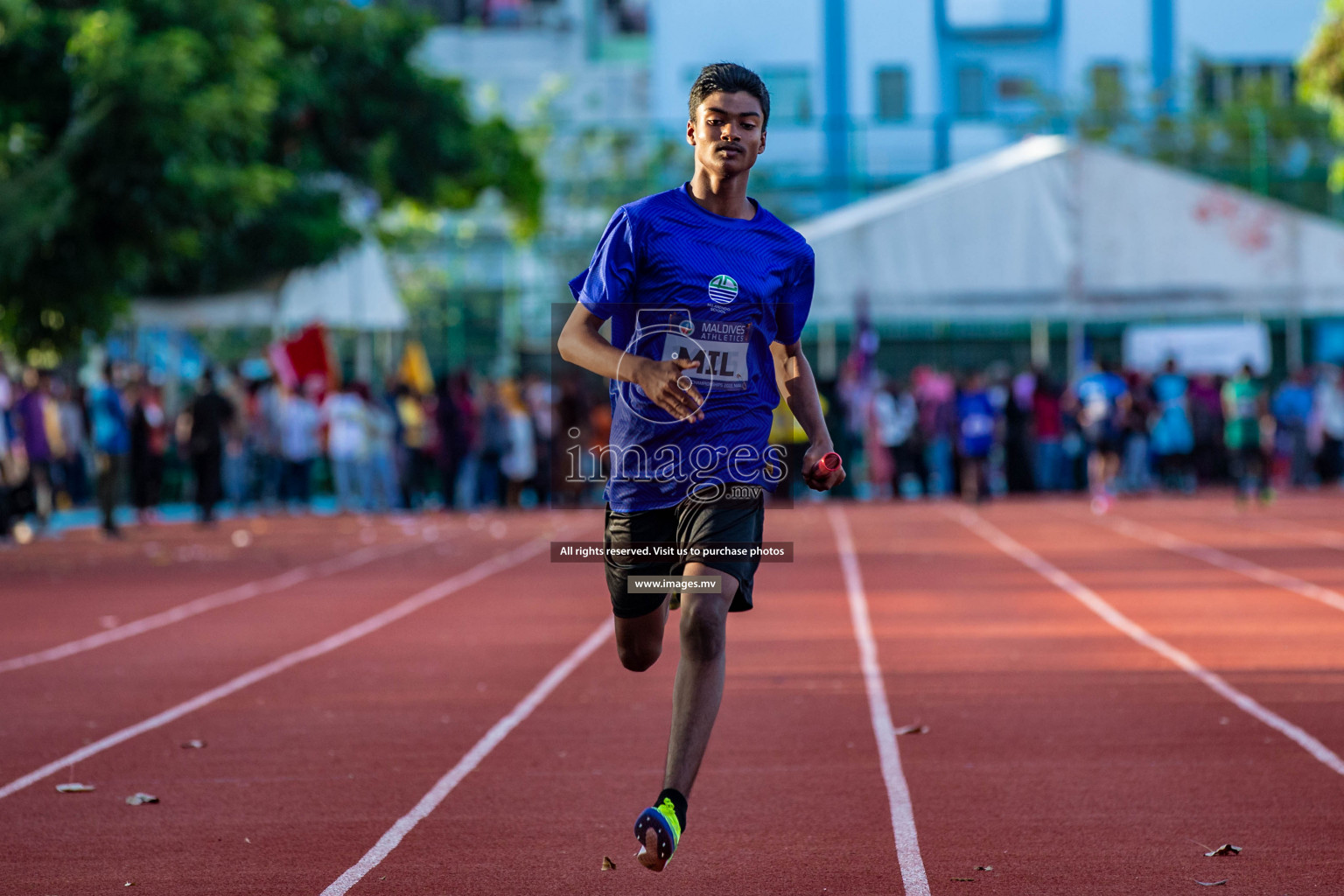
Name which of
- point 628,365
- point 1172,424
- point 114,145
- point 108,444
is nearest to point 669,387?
point 628,365

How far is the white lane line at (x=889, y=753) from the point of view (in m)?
5.39

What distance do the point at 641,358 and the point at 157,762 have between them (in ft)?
11.1

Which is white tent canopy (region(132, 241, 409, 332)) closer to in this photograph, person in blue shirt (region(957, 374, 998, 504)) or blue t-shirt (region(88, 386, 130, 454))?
blue t-shirt (region(88, 386, 130, 454))

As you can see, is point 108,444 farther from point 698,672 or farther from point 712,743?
point 698,672

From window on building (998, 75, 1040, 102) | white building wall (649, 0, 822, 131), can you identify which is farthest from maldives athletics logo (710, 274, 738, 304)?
window on building (998, 75, 1040, 102)

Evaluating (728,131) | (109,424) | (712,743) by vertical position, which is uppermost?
(728,131)

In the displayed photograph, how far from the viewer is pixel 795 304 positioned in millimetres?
5324

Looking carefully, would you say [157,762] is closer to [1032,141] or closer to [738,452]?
[738,452]

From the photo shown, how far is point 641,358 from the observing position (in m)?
4.84

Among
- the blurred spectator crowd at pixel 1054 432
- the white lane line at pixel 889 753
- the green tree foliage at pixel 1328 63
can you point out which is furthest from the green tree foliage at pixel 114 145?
the green tree foliage at pixel 1328 63

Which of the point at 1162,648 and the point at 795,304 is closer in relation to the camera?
the point at 795,304

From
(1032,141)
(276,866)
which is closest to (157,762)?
(276,866)

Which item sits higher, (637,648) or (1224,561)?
(637,648)

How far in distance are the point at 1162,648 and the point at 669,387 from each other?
643 cm
